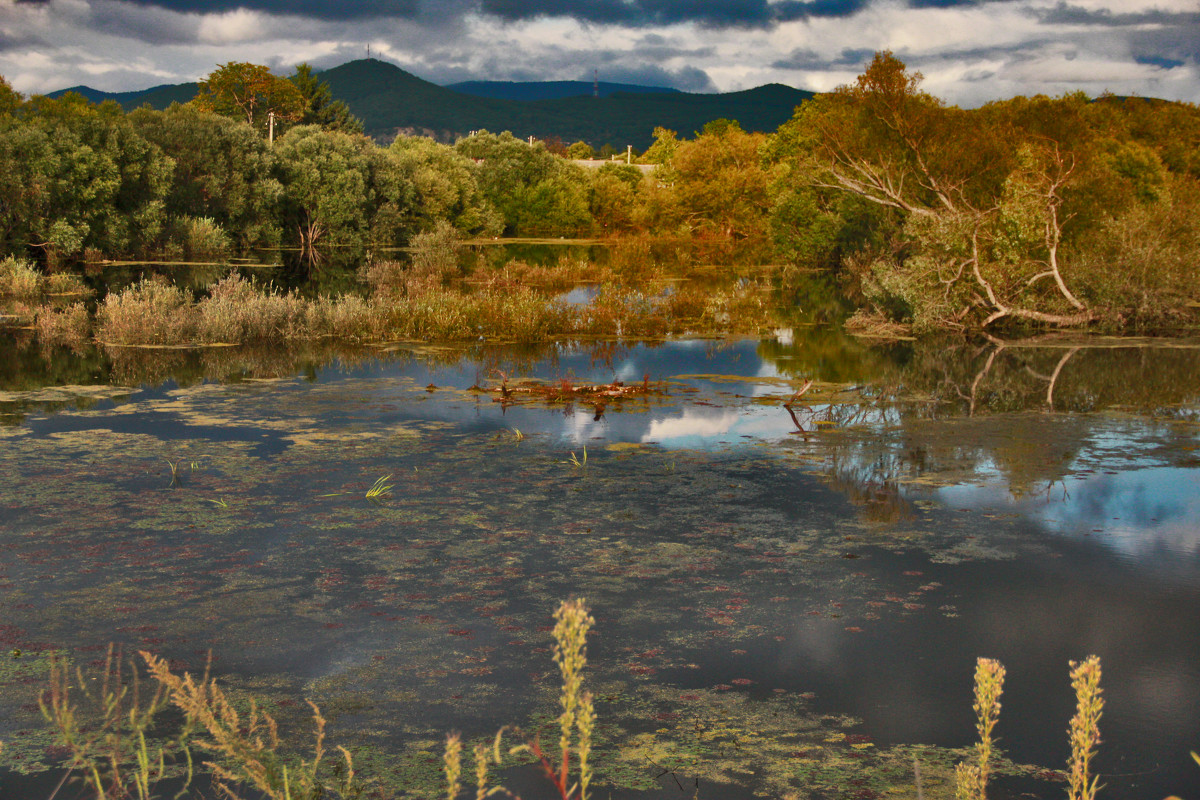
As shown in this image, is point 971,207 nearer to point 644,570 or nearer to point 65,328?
point 644,570

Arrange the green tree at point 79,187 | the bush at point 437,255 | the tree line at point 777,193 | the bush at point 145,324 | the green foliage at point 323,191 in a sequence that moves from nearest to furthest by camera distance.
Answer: the bush at point 145,324
the tree line at point 777,193
the bush at point 437,255
the green tree at point 79,187
the green foliage at point 323,191

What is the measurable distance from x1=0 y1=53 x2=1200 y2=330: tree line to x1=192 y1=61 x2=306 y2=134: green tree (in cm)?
18

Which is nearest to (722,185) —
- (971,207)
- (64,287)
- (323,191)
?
(323,191)

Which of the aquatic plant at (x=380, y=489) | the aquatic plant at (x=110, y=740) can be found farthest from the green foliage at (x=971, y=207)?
the aquatic plant at (x=110, y=740)

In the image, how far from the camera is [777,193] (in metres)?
48.2

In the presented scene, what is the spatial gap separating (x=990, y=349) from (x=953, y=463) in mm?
9992

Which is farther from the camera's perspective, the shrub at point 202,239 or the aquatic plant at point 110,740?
the shrub at point 202,239

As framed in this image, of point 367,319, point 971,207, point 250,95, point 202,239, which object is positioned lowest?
point 367,319

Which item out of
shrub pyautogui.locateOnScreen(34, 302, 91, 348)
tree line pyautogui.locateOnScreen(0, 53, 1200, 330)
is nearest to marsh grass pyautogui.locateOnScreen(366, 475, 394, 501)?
shrub pyautogui.locateOnScreen(34, 302, 91, 348)

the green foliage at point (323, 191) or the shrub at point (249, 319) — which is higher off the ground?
the green foliage at point (323, 191)

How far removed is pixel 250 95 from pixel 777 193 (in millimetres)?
53406

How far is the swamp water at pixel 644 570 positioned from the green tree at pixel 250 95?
7643cm

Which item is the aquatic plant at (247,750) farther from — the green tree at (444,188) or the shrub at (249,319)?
the green tree at (444,188)

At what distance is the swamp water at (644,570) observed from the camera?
4742 millimetres
